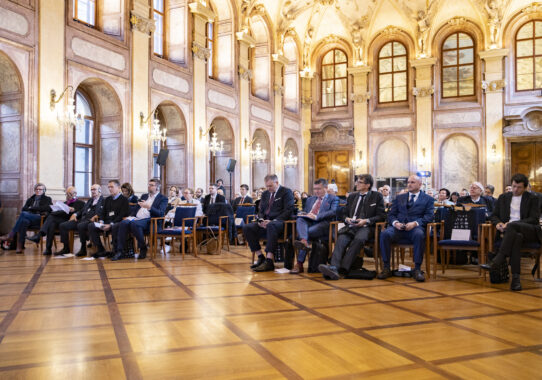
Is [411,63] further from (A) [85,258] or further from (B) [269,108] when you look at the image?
(A) [85,258]

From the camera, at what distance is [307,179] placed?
18.7 meters

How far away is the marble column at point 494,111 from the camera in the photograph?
1606cm

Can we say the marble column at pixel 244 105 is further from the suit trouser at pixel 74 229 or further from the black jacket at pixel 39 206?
the suit trouser at pixel 74 229

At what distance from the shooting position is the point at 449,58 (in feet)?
56.1

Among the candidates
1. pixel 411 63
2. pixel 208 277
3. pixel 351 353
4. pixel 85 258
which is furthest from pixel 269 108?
pixel 351 353

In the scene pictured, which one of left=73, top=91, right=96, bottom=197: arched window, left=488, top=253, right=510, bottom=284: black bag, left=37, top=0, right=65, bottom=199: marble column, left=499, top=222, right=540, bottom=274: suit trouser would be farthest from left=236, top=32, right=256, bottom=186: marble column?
left=499, top=222, right=540, bottom=274: suit trouser

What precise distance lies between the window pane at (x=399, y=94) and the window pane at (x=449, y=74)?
4.60 ft

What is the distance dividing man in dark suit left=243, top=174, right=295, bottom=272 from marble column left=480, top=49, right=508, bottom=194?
477 inches

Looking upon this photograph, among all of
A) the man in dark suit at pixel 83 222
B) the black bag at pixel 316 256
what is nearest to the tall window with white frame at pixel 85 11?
the man in dark suit at pixel 83 222

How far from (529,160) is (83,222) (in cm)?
1414

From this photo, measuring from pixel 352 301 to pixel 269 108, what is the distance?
12899mm

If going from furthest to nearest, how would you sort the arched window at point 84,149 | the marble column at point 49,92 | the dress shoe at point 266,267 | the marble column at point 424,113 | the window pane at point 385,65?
the window pane at point 385,65
the marble column at point 424,113
the arched window at point 84,149
the marble column at point 49,92
the dress shoe at point 266,267

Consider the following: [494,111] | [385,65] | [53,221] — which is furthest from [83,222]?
[494,111]

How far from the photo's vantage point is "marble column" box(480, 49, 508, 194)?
52.7ft
